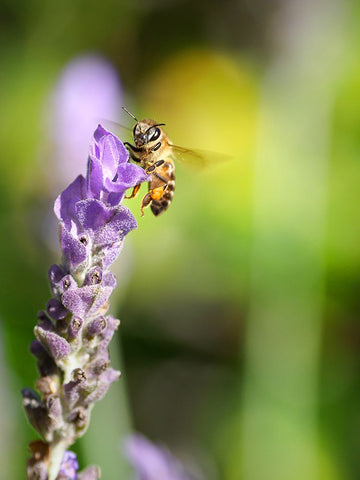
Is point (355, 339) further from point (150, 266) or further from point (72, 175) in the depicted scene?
point (72, 175)

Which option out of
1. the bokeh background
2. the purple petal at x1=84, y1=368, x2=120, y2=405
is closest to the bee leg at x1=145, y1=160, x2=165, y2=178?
the purple petal at x1=84, y1=368, x2=120, y2=405

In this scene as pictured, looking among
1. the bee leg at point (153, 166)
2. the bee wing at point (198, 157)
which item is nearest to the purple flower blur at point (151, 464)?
the bee leg at point (153, 166)

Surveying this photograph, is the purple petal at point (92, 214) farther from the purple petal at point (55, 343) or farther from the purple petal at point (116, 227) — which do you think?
the purple petal at point (55, 343)

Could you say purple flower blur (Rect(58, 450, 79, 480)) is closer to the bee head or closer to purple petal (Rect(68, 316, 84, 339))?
purple petal (Rect(68, 316, 84, 339))

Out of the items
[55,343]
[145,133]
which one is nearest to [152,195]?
[145,133]

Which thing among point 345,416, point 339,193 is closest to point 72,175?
point 339,193

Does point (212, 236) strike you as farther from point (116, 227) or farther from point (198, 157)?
point (116, 227)
